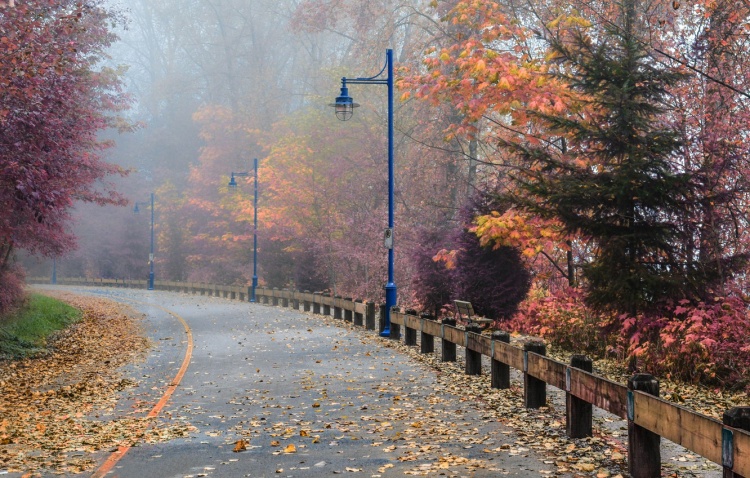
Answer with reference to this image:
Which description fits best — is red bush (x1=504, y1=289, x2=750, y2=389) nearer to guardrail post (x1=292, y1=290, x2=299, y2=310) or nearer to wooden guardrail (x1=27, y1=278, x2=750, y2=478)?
wooden guardrail (x1=27, y1=278, x2=750, y2=478)

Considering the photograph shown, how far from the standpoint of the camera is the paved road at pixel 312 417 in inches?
349

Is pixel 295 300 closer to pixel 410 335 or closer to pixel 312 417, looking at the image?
pixel 410 335

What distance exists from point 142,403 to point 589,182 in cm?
827

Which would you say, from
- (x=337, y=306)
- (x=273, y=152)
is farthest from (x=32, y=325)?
(x=273, y=152)

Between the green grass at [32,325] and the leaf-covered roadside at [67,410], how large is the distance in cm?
50

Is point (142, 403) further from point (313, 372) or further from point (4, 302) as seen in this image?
point (4, 302)

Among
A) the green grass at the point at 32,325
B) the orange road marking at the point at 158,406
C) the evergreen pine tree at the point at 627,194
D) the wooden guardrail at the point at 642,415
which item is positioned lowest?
the orange road marking at the point at 158,406

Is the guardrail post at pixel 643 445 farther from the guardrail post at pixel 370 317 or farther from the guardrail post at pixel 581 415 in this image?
the guardrail post at pixel 370 317

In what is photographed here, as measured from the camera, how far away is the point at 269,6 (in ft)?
250

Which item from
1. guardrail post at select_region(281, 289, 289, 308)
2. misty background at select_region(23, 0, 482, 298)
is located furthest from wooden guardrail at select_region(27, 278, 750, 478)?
guardrail post at select_region(281, 289, 289, 308)

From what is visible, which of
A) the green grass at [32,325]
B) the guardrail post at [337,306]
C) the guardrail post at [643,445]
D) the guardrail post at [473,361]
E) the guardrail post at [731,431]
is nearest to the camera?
the guardrail post at [731,431]

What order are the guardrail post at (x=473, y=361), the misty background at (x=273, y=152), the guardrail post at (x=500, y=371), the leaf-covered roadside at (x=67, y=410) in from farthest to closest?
1. the misty background at (x=273, y=152)
2. the guardrail post at (x=473, y=361)
3. the guardrail post at (x=500, y=371)
4. the leaf-covered roadside at (x=67, y=410)

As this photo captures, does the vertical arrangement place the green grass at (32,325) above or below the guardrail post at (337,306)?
below

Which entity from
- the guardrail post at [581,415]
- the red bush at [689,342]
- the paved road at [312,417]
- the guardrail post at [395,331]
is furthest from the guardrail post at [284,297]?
the guardrail post at [581,415]
